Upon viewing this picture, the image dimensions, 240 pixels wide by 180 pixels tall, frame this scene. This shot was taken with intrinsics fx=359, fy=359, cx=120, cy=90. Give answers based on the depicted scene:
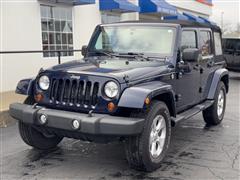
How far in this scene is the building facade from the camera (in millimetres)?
10438

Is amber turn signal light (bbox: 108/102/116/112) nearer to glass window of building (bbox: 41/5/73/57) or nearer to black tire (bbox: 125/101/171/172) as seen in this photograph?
black tire (bbox: 125/101/171/172)

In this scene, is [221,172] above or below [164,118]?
below

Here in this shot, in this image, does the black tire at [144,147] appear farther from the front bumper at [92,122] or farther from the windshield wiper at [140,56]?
the windshield wiper at [140,56]

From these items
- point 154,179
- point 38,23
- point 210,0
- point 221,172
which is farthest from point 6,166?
point 210,0

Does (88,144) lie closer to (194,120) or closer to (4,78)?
(194,120)

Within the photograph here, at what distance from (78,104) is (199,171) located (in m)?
1.70

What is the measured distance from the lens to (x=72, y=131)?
405cm

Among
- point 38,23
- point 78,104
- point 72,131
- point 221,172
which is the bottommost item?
point 221,172

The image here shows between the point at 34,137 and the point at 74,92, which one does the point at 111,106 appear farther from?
the point at 34,137

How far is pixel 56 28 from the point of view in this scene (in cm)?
1268

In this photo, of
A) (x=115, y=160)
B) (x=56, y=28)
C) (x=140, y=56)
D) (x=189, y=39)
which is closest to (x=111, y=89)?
(x=115, y=160)

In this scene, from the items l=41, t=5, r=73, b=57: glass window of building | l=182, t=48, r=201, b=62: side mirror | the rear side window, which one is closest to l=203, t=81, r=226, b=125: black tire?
l=182, t=48, r=201, b=62: side mirror

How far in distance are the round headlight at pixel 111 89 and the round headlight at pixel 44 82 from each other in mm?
887

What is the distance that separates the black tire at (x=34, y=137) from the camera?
4.96 metres
